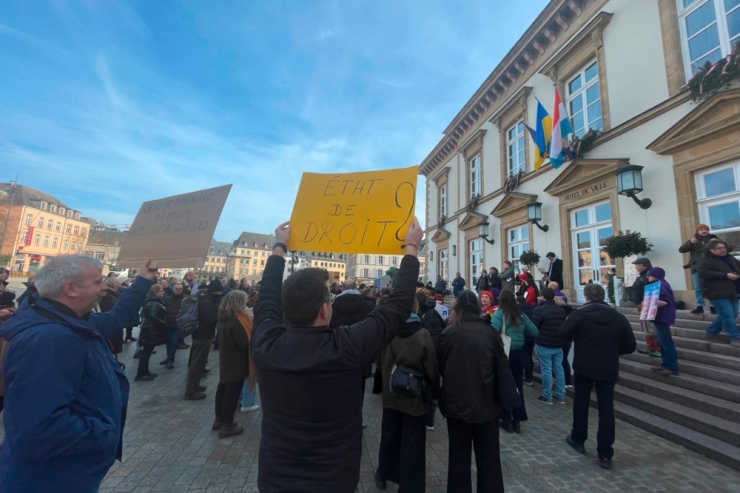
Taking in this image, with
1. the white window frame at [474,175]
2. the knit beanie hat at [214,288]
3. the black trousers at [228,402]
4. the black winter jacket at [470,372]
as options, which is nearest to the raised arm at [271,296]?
the black winter jacket at [470,372]

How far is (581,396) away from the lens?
411cm

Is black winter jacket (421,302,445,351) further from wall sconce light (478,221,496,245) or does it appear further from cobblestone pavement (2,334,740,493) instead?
wall sconce light (478,221,496,245)

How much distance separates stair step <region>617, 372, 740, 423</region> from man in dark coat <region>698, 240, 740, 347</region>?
1506 mm

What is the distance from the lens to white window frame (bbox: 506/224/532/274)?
545 inches

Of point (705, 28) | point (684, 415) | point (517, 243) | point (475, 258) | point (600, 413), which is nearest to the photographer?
point (600, 413)

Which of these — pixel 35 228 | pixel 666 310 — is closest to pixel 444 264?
pixel 666 310

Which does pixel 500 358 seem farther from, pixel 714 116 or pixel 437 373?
pixel 714 116

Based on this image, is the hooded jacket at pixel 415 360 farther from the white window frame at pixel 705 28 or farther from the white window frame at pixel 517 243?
the white window frame at pixel 517 243

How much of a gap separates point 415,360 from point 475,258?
52.0 ft

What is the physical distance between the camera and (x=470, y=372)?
3023mm

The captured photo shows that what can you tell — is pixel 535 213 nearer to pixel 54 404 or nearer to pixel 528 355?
pixel 528 355

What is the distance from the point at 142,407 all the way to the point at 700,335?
9.83 metres

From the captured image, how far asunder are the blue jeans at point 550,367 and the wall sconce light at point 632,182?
18.5 feet

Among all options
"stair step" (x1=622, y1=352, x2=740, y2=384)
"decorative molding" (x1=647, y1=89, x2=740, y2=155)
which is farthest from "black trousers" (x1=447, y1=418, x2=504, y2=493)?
"decorative molding" (x1=647, y1=89, x2=740, y2=155)
